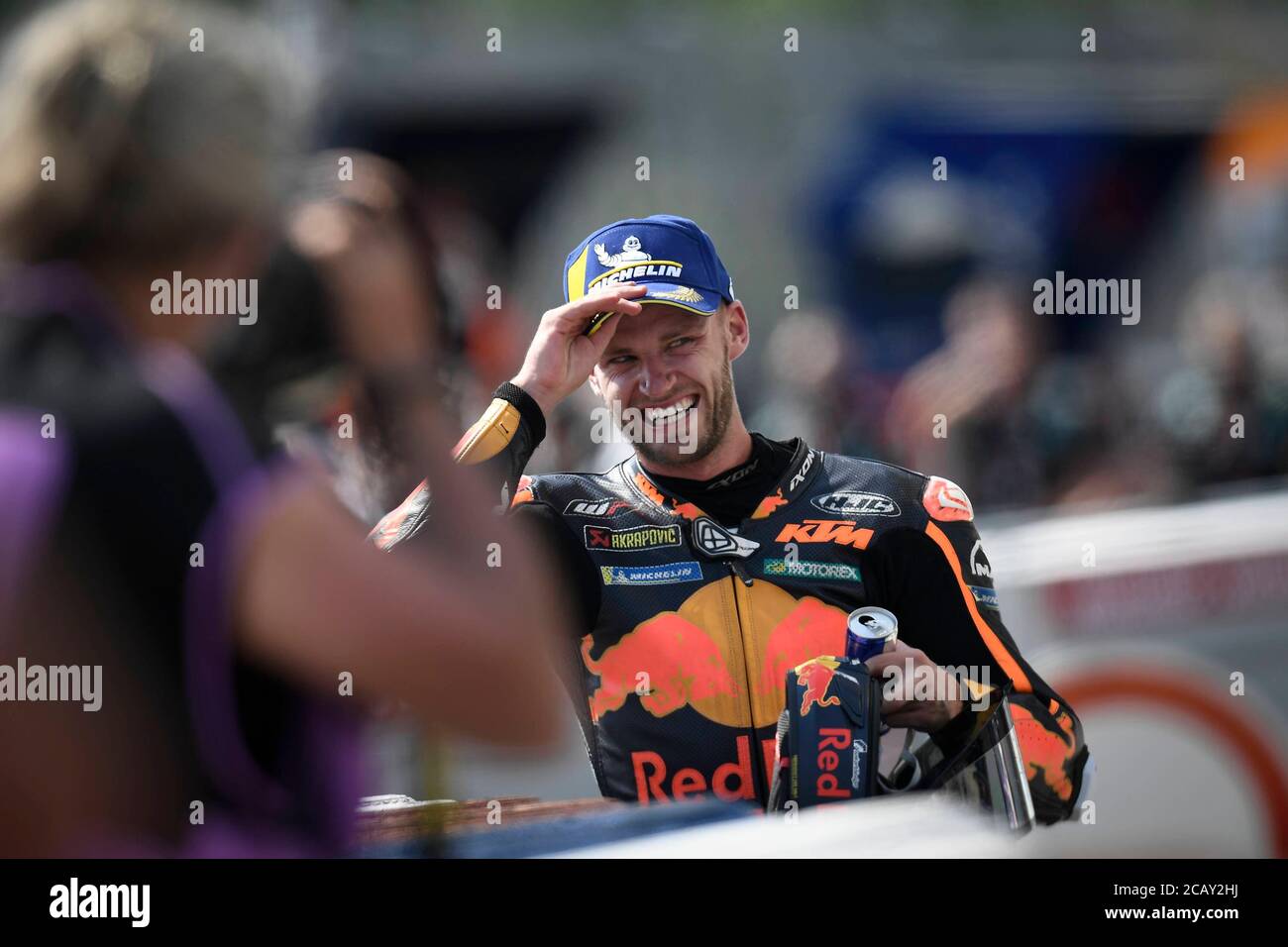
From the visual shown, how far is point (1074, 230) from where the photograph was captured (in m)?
11.3

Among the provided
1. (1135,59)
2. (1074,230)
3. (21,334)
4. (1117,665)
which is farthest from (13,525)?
(1074,230)

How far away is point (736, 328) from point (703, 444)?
0.97 feet

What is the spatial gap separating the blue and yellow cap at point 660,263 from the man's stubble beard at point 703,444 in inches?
7.3

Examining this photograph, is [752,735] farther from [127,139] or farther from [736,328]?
[127,139]

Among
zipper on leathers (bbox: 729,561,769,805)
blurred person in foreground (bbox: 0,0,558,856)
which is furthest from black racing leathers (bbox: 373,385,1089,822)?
blurred person in foreground (bbox: 0,0,558,856)

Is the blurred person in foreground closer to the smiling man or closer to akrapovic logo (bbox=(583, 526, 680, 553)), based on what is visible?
the smiling man

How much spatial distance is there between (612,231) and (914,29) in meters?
8.64

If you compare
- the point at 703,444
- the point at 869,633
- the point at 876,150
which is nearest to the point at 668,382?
the point at 703,444

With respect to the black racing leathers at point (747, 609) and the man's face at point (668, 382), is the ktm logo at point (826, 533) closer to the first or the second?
the black racing leathers at point (747, 609)

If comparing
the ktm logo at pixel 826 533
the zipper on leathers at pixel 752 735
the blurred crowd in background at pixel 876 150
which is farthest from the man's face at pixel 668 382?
the blurred crowd in background at pixel 876 150

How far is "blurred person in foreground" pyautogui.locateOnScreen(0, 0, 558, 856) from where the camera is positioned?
4.73 feet

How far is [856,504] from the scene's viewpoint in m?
2.81

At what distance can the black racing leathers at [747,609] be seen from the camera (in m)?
2.69
